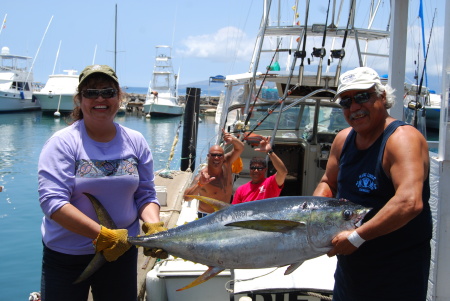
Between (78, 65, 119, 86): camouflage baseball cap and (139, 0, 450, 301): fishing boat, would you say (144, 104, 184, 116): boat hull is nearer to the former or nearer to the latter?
(139, 0, 450, 301): fishing boat

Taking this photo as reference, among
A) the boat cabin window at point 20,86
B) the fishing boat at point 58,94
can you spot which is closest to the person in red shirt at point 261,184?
the fishing boat at point 58,94

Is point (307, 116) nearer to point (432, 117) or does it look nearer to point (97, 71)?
point (97, 71)

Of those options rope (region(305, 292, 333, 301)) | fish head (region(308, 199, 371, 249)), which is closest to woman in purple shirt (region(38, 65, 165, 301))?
fish head (region(308, 199, 371, 249))

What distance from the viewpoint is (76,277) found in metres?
2.36

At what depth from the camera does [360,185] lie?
223 centimetres

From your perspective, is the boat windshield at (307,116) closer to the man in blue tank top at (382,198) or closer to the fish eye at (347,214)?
the man in blue tank top at (382,198)

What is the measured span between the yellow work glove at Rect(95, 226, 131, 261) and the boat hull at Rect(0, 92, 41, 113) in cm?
4523

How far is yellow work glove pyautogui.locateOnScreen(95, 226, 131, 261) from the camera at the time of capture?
2.22m

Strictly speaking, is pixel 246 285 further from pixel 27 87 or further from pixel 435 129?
pixel 27 87

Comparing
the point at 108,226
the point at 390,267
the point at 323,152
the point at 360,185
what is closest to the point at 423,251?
the point at 390,267

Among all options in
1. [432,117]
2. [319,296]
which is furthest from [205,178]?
[432,117]

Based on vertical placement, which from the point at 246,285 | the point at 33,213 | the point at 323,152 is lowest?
the point at 33,213

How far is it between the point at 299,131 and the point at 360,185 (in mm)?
5662

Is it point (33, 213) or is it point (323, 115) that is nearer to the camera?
point (323, 115)
